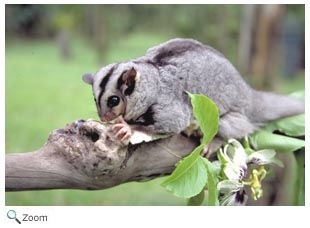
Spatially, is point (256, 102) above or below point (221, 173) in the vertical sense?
above

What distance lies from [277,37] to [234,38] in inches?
27.2

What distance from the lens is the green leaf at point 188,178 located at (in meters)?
1.17

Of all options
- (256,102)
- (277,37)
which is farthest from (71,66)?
Answer: (256,102)

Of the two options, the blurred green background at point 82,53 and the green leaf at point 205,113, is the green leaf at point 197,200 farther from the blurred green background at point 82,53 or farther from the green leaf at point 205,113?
the blurred green background at point 82,53

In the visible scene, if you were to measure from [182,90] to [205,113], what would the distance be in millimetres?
201

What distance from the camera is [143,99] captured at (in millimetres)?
1280

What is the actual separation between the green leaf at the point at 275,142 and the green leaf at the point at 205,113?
26cm

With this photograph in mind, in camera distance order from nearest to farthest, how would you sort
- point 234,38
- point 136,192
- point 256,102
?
point 256,102 < point 136,192 < point 234,38

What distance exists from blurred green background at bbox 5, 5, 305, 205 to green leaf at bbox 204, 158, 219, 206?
294 mm

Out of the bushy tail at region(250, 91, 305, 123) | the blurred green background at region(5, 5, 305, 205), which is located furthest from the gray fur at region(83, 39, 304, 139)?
the blurred green background at region(5, 5, 305, 205)

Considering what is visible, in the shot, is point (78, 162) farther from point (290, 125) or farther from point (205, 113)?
point (290, 125)
